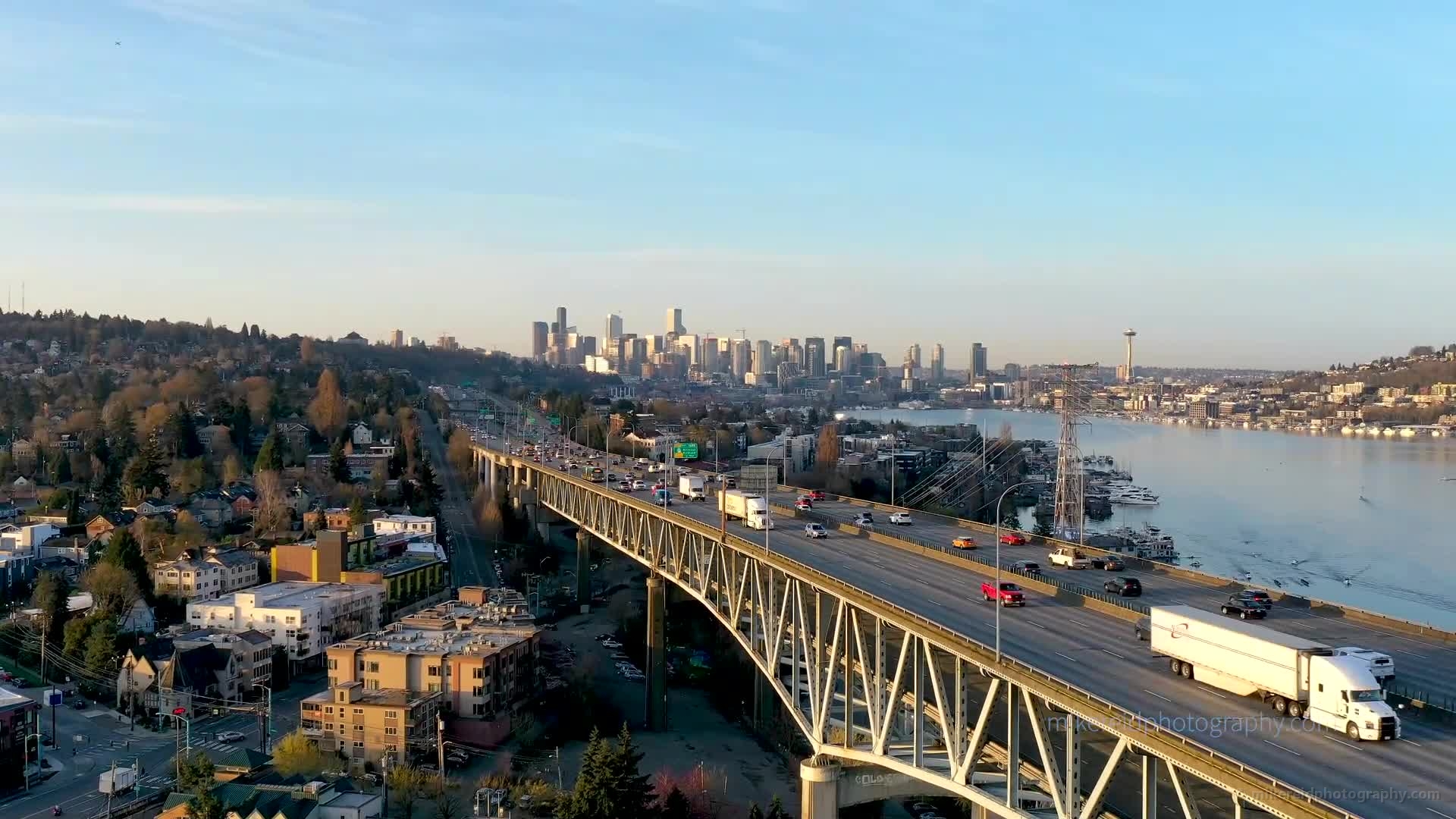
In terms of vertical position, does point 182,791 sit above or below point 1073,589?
below

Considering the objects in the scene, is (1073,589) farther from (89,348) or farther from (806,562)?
(89,348)

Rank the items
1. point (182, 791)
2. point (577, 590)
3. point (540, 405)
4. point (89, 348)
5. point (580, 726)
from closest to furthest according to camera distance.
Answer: point (182, 791) → point (580, 726) → point (577, 590) → point (89, 348) → point (540, 405)

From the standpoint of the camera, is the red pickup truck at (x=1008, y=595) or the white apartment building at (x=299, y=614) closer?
the red pickup truck at (x=1008, y=595)

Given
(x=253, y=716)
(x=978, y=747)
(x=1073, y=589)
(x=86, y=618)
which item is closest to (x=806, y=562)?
(x=1073, y=589)

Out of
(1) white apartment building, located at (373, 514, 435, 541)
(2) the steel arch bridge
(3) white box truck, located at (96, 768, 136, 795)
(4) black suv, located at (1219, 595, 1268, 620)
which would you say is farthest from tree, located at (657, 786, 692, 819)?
(1) white apartment building, located at (373, 514, 435, 541)

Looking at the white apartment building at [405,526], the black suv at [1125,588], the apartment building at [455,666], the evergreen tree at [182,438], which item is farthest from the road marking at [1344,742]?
the evergreen tree at [182,438]

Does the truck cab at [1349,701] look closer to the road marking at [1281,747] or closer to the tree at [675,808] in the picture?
the road marking at [1281,747]
